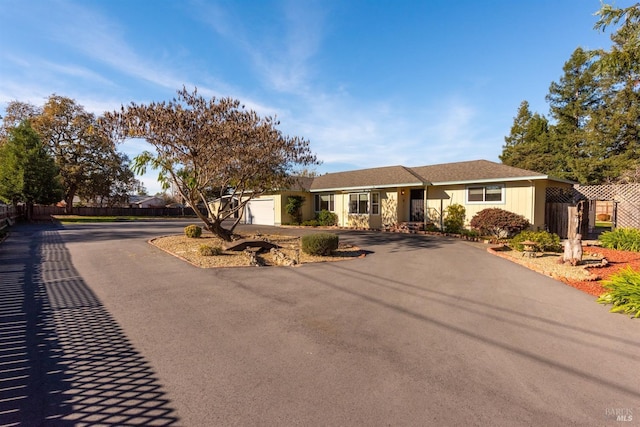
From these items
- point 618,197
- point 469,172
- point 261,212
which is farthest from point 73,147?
point 618,197

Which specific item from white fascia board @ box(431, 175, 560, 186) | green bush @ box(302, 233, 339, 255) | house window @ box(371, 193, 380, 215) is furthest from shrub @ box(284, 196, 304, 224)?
green bush @ box(302, 233, 339, 255)

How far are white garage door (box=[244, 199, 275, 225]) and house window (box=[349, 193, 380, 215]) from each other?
287 inches

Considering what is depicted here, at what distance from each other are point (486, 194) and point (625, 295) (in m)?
11.3

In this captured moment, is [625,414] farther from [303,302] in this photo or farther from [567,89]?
[567,89]

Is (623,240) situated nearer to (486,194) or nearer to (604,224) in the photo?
(486,194)

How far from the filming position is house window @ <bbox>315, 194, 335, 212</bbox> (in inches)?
926

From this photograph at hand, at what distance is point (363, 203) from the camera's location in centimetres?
2108

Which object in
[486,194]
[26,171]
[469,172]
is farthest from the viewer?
[26,171]

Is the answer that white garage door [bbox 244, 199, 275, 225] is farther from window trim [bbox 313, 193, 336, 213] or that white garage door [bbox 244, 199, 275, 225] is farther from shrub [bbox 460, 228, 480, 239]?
shrub [bbox 460, 228, 480, 239]

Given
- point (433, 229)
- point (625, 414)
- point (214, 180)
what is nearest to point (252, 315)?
point (625, 414)

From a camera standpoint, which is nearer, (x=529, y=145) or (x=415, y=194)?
(x=415, y=194)

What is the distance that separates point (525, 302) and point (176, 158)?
12.0 meters

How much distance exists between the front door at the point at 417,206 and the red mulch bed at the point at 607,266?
27.5 ft

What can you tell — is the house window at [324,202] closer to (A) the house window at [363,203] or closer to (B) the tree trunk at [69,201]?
(A) the house window at [363,203]
